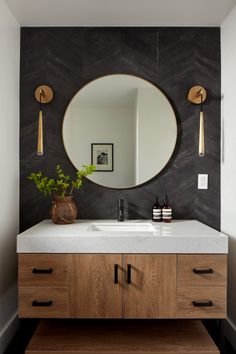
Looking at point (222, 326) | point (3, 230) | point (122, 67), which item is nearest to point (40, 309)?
point (3, 230)

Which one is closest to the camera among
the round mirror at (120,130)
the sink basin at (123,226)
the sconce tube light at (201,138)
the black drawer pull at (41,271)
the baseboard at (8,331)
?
the black drawer pull at (41,271)

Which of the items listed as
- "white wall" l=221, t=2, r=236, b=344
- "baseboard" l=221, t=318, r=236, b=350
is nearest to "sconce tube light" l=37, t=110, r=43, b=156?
"white wall" l=221, t=2, r=236, b=344

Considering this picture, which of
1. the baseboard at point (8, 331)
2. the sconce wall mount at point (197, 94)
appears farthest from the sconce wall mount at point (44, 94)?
the baseboard at point (8, 331)

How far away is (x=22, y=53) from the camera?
283 cm

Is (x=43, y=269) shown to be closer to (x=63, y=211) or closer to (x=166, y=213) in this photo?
(x=63, y=211)

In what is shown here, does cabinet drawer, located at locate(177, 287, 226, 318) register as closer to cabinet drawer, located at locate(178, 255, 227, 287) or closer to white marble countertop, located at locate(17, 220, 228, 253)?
cabinet drawer, located at locate(178, 255, 227, 287)

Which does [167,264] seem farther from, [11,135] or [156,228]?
→ [11,135]

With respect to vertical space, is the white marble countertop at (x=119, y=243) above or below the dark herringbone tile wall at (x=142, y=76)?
below

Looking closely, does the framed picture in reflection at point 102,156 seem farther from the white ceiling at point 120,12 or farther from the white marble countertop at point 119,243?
the white ceiling at point 120,12

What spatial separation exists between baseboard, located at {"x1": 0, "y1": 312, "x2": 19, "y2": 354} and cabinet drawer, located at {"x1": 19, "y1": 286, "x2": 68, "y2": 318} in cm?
40

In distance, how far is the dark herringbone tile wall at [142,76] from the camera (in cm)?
284

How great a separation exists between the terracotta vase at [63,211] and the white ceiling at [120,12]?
4.38ft

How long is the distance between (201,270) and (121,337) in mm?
692

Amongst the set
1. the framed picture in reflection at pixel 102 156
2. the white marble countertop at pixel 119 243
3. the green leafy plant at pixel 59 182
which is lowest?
the white marble countertop at pixel 119 243
